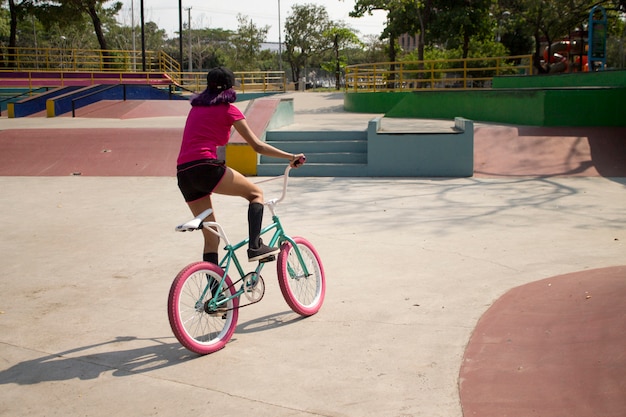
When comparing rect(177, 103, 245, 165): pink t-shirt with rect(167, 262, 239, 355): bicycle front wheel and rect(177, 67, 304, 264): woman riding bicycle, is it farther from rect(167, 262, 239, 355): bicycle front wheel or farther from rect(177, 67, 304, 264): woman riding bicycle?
rect(167, 262, 239, 355): bicycle front wheel

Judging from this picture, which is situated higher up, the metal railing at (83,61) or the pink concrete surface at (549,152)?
the metal railing at (83,61)

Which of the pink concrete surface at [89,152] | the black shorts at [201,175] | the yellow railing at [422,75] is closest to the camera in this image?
the black shorts at [201,175]

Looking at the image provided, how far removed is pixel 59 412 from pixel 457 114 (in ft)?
69.6

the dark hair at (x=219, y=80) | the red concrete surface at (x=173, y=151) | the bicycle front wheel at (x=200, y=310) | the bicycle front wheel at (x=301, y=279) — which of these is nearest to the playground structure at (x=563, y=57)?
the red concrete surface at (x=173, y=151)

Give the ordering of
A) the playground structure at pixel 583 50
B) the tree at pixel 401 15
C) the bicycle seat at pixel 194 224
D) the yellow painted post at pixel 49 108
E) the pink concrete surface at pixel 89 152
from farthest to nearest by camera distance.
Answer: the tree at pixel 401 15 < the yellow painted post at pixel 49 108 < the playground structure at pixel 583 50 < the pink concrete surface at pixel 89 152 < the bicycle seat at pixel 194 224

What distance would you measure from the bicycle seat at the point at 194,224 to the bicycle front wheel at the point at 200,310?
0.25m

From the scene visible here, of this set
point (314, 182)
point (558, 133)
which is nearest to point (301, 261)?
point (314, 182)

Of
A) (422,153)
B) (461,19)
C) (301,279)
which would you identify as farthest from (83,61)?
(301,279)

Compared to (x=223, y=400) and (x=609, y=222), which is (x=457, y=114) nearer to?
(x=609, y=222)

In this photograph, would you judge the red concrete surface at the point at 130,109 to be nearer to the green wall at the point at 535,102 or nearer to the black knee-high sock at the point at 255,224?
the green wall at the point at 535,102

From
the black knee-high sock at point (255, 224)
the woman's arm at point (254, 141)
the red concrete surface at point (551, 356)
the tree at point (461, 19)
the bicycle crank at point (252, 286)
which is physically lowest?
the red concrete surface at point (551, 356)

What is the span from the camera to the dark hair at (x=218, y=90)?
17.0ft

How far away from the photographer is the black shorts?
16.8 feet

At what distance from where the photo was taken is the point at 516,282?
664 cm
